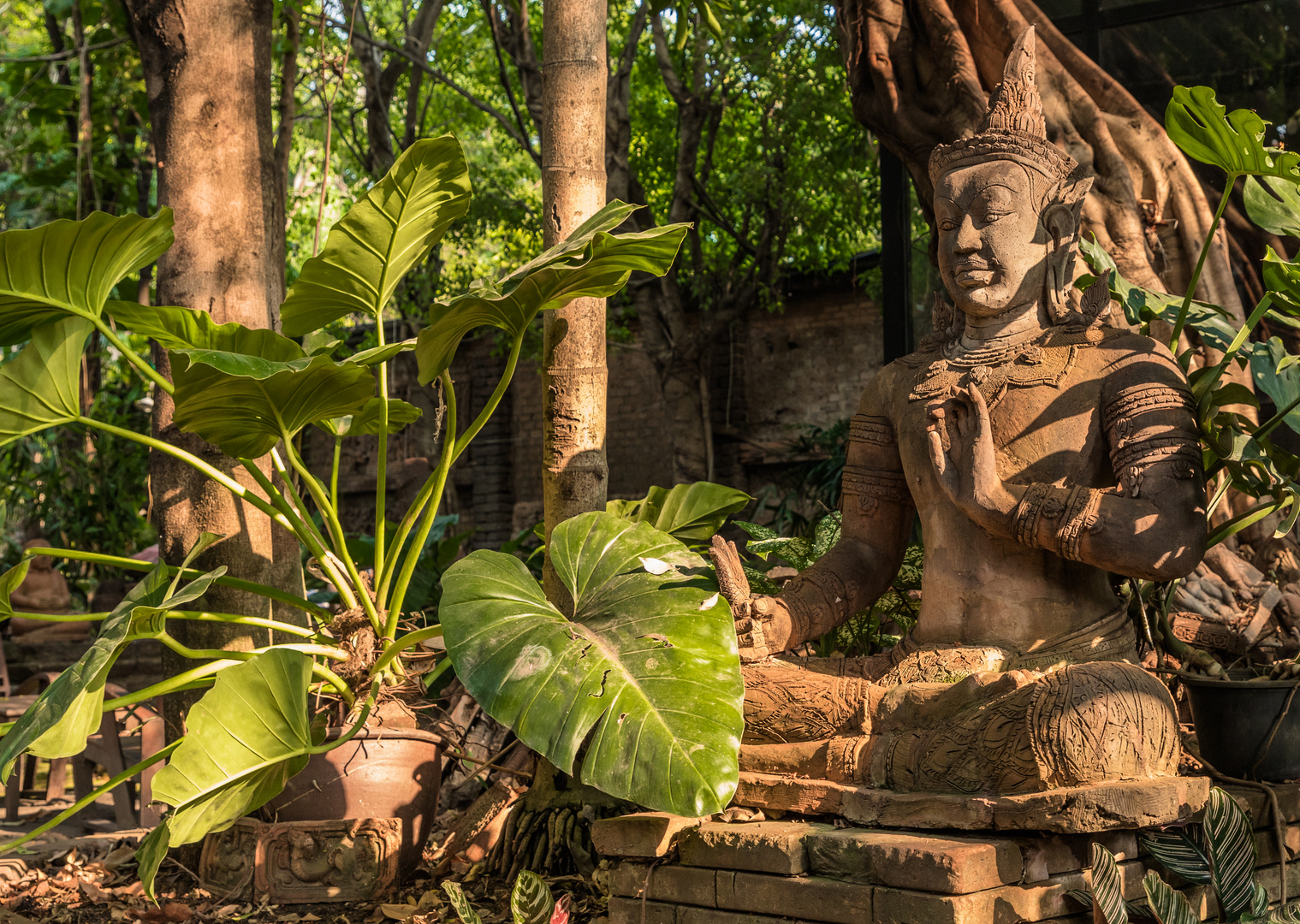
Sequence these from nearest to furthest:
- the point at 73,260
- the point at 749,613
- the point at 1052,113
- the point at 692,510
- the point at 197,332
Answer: the point at 749,613, the point at 73,260, the point at 197,332, the point at 692,510, the point at 1052,113

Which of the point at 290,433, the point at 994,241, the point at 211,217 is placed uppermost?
the point at 211,217

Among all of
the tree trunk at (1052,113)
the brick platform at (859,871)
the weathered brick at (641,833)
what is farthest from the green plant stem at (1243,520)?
the tree trunk at (1052,113)

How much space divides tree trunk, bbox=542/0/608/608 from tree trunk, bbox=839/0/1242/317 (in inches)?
65.4

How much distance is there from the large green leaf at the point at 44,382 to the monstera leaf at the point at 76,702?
1.97 ft

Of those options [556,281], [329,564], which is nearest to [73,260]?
[329,564]

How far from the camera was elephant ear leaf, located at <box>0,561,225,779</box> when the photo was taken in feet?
7.71

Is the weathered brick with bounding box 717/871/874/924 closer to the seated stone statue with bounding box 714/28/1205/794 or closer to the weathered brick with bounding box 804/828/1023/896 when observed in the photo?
the weathered brick with bounding box 804/828/1023/896

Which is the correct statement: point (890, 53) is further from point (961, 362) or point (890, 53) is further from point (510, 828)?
point (510, 828)

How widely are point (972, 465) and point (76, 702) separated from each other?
74.7 inches

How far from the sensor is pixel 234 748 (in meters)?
2.43

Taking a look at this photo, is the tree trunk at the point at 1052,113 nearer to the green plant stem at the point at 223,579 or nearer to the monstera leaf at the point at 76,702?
the green plant stem at the point at 223,579

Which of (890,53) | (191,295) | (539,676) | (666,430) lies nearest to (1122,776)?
(539,676)

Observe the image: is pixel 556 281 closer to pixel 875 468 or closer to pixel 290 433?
pixel 290 433

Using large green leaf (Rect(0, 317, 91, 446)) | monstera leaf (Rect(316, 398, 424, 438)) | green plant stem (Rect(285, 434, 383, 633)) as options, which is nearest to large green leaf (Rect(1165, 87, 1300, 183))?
monstera leaf (Rect(316, 398, 424, 438))
